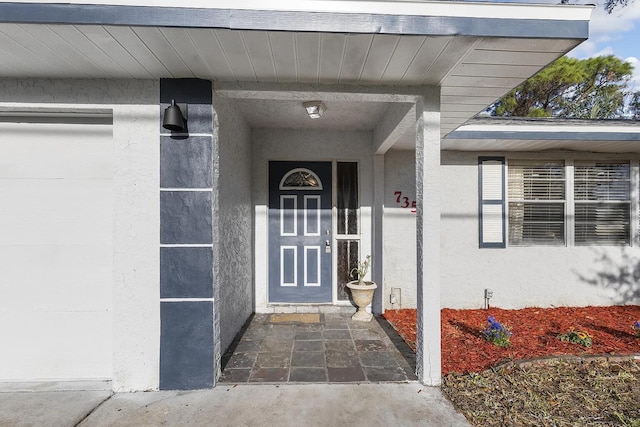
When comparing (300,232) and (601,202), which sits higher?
(601,202)

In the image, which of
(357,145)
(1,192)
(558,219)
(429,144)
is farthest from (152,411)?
(558,219)

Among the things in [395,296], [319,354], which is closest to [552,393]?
[319,354]

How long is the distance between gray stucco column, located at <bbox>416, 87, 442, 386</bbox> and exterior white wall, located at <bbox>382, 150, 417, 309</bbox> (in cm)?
219

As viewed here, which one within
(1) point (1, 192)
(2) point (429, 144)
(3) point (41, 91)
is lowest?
(1) point (1, 192)

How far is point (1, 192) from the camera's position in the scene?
8.95 feet

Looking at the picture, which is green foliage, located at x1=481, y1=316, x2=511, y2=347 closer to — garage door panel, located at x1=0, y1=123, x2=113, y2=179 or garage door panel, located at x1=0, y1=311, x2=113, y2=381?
garage door panel, located at x1=0, y1=311, x2=113, y2=381

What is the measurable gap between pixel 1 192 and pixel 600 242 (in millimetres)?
7460

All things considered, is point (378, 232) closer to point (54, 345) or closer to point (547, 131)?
point (547, 131)

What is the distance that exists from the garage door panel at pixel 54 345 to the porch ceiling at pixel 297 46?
2.02 meters

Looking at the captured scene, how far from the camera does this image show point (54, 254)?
9.04ft

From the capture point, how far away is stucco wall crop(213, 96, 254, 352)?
9.61 feet

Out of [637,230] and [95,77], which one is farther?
[637,230]

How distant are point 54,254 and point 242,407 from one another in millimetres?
2061

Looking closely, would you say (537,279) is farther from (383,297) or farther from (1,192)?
(1,192)
